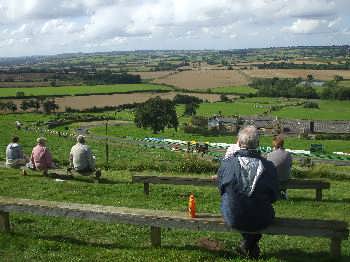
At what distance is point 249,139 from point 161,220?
1.86 meters

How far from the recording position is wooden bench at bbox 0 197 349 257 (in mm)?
7086

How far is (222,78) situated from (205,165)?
17822 cm

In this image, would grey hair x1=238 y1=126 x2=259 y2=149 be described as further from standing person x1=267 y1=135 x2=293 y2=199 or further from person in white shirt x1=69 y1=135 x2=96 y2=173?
person in white shirt x1=69 y1=135 x2=96 y2=173

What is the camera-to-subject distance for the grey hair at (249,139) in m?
6.99

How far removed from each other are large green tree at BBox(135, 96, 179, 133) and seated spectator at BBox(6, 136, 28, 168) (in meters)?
84.2

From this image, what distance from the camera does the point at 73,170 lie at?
14.3 metres

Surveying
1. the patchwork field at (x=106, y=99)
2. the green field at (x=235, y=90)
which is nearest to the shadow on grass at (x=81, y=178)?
the patchwork field at (x=106, y=99)


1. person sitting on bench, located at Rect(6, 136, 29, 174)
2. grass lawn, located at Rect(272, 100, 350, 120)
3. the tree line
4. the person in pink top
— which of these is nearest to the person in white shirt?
the person in pink top

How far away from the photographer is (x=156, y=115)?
10150 cm

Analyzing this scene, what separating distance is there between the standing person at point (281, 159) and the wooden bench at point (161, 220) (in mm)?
4576

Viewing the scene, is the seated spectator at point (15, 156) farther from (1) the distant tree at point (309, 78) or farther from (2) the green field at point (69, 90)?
(1) the distant tree at point (309, 78)

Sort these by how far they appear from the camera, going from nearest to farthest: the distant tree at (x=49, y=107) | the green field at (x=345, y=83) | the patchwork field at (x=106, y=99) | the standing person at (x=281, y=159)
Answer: the standing person at (x=281, y=159), the distant tree at (x=49, y=107), the patchwork field at (x=106, y=99), the green field at (x=345, y=83)

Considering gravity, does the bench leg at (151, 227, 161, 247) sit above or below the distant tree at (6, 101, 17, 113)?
above

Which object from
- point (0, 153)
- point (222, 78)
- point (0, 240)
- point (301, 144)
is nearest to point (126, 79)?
point (222, 78)
